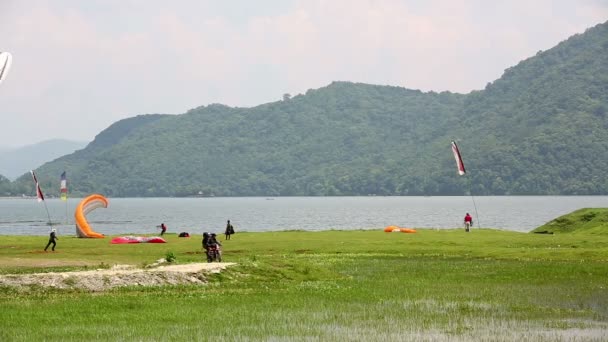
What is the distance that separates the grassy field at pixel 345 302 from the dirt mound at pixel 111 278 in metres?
0.60

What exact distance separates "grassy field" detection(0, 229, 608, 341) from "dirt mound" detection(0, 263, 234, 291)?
60cm

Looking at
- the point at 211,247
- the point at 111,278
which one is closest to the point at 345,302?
the point at 111,278

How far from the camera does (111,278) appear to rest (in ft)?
139

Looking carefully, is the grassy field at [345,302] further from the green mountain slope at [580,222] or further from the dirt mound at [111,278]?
the green mountain slope at [580,222]

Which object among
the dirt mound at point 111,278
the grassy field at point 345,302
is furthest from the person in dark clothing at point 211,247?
the dirt mound at point 111,278

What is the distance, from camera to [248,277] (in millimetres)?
45781

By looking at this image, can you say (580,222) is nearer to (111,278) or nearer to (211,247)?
(211,247)

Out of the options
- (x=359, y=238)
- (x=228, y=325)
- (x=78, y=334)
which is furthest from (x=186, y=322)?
(x=359, y=238)

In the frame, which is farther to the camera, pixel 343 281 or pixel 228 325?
pixel 343 281

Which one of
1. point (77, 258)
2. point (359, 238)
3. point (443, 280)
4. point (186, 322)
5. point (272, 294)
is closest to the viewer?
point (186, 322)

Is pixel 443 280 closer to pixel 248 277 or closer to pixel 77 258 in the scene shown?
pixel 248 277

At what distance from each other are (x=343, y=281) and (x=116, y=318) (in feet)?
52.1

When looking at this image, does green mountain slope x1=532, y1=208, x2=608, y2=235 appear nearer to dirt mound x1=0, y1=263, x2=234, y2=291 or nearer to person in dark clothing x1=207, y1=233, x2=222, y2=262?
person in dark clothing x1=207, y1=233, x2=222, y2=262

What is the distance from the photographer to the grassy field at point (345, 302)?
29469 millimetres
